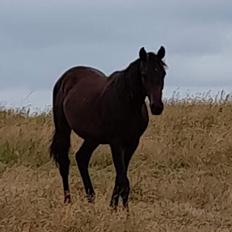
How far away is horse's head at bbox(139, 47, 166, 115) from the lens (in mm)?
7255

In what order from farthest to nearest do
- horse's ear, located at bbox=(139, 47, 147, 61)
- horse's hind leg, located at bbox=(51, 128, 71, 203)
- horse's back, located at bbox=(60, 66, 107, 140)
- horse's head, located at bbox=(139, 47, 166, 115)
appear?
horse's hind leg, located at bbox=(51, 128, 71, 203) → horse's back, located at bbox=(60, 66, 107, 140) → horse's ear, located at bbox=(139, 47, 147, 61) → horse's head, located at bbox=(139, 47, 166, 115)

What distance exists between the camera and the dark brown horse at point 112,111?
7.56m

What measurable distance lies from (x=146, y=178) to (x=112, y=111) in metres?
2.24

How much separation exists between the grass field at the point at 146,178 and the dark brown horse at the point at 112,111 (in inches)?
15.0

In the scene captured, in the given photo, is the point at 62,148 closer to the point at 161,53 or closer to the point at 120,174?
the point at 120,174

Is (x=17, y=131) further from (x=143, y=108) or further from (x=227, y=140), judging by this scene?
(x=143, y=108)

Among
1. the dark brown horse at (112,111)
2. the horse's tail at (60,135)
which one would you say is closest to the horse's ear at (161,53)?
the dark brown horse at (112,111)

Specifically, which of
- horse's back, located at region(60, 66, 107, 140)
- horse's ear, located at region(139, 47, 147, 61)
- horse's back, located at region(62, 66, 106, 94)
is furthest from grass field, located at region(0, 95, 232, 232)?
horse's ear, located at region(139, 47, 147, 61)

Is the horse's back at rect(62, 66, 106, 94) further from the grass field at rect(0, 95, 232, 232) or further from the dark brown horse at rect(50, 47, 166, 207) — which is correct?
the grass field at rect(0, 95, 232, 232)

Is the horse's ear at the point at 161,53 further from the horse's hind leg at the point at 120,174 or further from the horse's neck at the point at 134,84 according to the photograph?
the horse's hind leg at the point at 120,174

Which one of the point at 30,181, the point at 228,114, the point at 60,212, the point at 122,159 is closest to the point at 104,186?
the point at 30,181

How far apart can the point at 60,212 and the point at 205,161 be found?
489 cm

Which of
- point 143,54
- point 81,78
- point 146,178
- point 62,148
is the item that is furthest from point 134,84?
point 146,178

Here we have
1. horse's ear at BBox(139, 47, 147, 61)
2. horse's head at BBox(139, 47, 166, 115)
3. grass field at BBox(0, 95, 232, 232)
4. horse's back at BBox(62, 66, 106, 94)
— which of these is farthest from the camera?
horse's back at BBox(62, 66, 106, 94)
